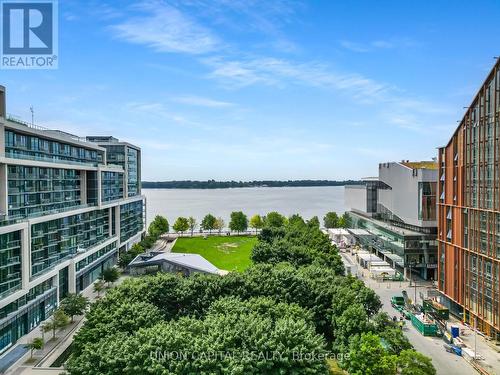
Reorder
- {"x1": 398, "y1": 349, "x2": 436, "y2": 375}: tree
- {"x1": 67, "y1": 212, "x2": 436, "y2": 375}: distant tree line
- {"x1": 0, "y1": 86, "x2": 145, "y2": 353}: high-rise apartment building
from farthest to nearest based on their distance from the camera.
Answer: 1. {"x1": 0, "y1": 86, "x2": 145, "y2": 353}: high-rise apartment building
2. {"x1": 398, "y1": 349, "x2": 436, "y2": 375}: tree
3. {"x1": 67, "y1": 212, "x2": 436, "y2": 375}: distant tree line

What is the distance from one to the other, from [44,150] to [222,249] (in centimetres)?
3735

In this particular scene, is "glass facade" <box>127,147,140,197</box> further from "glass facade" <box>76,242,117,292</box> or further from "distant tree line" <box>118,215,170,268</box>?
"glass facade" <box>76,242,117,292</box>

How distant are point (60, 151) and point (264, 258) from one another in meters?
25.7

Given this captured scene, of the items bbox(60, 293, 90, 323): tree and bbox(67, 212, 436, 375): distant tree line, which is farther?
bbox(60, 293, 90, 323): tree

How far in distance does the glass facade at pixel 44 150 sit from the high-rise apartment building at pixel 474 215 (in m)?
38.8

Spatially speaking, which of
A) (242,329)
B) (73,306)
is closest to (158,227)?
(73,306)

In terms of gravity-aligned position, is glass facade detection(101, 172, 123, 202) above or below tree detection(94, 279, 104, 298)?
above

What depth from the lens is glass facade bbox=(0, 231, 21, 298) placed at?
95.6ft

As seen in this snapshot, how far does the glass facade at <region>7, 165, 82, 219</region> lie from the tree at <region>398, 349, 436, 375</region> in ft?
98.9

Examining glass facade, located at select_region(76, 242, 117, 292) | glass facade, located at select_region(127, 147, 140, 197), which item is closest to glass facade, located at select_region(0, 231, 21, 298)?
glass facade, located at select_region(76, 242, 117, 292)

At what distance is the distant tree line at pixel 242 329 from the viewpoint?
18469 millimetres

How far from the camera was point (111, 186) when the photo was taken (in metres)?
57.2

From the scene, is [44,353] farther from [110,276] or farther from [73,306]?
[110,276]

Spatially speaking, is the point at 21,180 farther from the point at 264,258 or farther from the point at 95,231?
the point at 264,258
